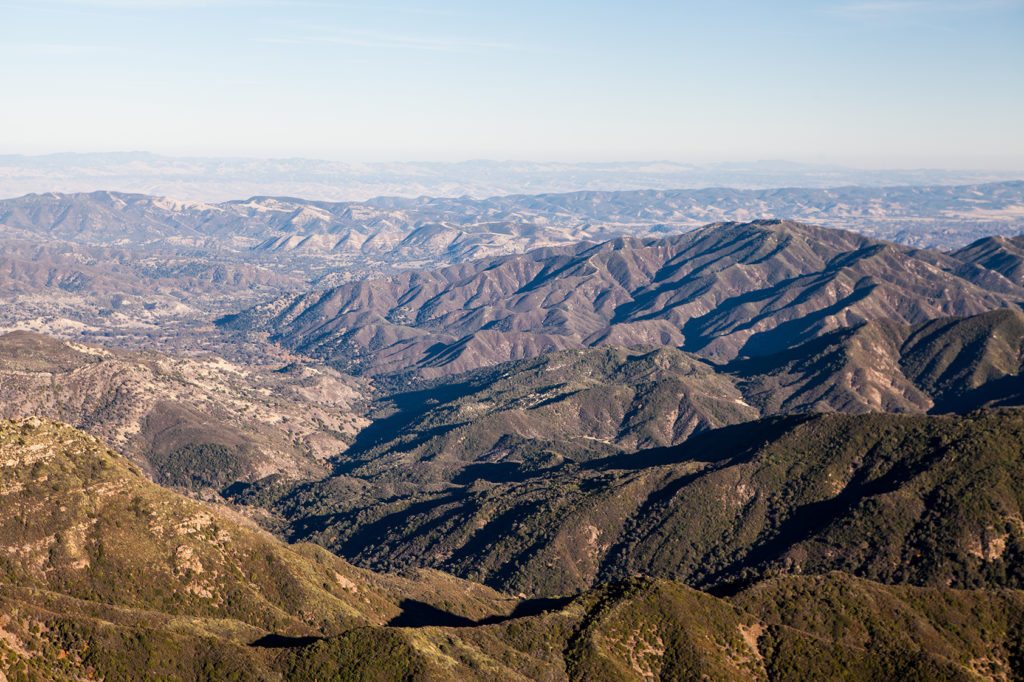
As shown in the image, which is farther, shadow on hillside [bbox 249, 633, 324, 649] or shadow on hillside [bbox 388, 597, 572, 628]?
shadow on hillside [bbox 388, 597, 572, 628]

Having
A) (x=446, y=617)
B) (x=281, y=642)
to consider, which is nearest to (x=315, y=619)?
(x=281, y=642)

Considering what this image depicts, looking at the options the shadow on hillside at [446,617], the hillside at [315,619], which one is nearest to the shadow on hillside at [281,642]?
the hillside at [315,619]

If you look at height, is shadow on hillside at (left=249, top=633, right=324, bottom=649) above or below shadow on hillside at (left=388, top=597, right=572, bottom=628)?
above

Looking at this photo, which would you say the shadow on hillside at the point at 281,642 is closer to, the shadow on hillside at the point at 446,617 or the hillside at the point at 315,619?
the hillside at the point at 315,619

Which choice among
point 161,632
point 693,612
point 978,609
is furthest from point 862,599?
point 161,632

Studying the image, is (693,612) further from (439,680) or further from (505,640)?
(439,680)

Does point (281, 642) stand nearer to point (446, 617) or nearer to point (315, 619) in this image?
point (315, 619)

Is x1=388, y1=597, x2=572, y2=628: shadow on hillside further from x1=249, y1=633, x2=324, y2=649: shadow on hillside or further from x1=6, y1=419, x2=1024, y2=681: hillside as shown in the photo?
x1=249, y1=633, x2=324, y2=649: shadow on hillside

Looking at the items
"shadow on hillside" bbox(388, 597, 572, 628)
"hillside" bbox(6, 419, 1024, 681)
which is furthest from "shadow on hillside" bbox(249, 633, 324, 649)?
"shadow on hillside" bbox(388, 597, 572, 628)

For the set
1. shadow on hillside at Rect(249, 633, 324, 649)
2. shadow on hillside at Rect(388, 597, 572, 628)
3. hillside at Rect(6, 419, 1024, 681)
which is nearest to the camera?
hillside at Rect(6, 419, 1024, 681)

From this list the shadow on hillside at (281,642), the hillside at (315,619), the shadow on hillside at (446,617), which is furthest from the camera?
the shadow on hillside at (446,617)

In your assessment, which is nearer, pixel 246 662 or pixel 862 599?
pixel 246 662
